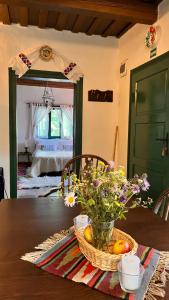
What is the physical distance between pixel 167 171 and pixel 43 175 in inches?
177

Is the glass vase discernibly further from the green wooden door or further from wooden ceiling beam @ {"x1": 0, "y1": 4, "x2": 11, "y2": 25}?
wooden ceiling beam @ {"x1": 0, "y1": 4, "x2": 11, "y2": 25}

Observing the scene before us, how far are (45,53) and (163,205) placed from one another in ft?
8.35

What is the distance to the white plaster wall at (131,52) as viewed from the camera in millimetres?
2424

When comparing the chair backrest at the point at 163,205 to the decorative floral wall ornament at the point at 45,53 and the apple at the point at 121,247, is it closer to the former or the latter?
the apple at the point at 121,247

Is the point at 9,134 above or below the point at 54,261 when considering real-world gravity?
above

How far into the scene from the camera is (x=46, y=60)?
127 inches

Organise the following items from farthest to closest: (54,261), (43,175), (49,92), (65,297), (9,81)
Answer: (49,92)
(43,175)
(9,81)
(54,261)
(65,297)

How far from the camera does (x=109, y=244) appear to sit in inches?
37.9

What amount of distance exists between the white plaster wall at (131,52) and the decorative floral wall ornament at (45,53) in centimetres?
99

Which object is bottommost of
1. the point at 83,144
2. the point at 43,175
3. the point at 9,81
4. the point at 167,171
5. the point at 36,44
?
the point at 43,175

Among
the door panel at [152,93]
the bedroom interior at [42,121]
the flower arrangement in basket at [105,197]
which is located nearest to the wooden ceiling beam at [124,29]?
the door panel at [152,93]

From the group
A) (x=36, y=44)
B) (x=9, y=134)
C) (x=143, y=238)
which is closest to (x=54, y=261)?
(x=143, y=238)

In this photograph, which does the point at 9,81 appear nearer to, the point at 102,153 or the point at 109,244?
the point at 102,153

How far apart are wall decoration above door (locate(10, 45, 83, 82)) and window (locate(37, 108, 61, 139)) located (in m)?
5.05
